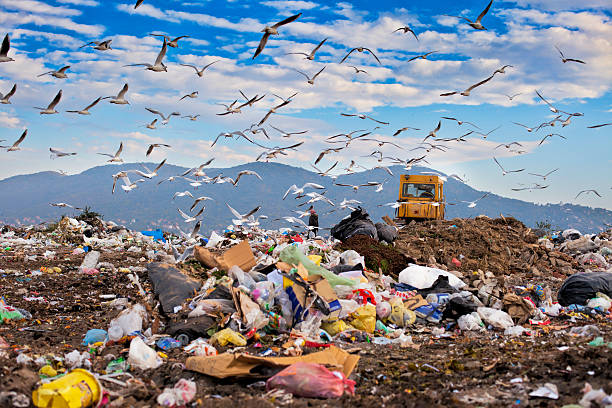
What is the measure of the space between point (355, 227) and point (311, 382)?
787 centimetres

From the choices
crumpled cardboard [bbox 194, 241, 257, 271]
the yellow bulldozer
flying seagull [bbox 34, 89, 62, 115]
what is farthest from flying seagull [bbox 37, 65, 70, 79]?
the yellow bulldozer

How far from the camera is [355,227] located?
35.2ft

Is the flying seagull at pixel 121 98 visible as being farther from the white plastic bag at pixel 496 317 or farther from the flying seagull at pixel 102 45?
the white plastic bag at pixel 496 317

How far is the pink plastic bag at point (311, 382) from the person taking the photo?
2.97 metres

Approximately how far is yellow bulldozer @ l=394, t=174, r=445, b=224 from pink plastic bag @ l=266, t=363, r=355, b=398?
1415cm

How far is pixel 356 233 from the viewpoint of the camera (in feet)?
34.3

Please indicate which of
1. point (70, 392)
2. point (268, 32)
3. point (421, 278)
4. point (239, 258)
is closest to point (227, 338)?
point (70, 392)

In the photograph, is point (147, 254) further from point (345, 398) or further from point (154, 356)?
point (345, 398)

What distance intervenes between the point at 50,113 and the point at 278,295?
4173 mm

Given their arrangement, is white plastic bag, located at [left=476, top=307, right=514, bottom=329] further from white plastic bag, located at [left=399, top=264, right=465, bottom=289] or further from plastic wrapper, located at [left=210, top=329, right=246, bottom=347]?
plastic wrapper, located at [left=210, top=329, right=246, bottom=347]

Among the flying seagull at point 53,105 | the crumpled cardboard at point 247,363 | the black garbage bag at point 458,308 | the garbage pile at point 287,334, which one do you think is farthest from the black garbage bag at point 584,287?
the flying seagull at point 53,105

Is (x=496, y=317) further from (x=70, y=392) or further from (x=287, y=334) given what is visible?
(x=70, y=392)

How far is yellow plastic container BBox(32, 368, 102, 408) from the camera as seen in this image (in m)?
2.76

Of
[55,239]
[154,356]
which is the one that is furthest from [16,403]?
[55,239]
